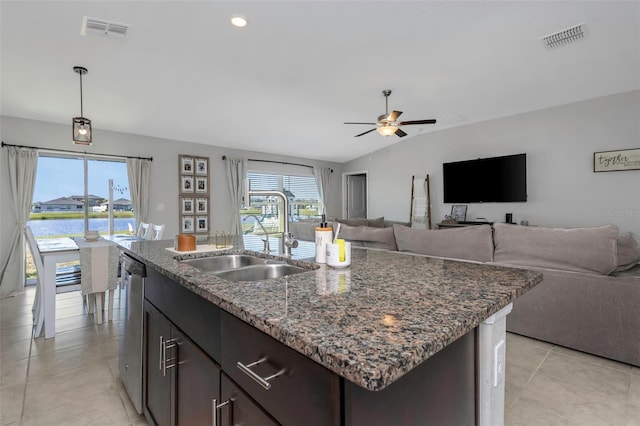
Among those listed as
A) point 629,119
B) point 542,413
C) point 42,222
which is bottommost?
point 542,413

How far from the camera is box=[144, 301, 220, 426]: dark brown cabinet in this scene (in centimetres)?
101

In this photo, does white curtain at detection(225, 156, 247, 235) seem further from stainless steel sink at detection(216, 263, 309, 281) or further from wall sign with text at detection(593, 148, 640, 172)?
wall sign with text at detection(593, 148, 640, 172)

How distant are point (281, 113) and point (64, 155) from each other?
336 centimetres

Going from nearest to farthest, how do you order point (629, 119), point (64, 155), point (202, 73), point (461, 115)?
point (202, 73) < point (629, 119) < point (64, 155) < point (461, 115)

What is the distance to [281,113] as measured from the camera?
195 inches

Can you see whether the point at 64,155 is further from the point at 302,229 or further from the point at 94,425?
the point at 94,425

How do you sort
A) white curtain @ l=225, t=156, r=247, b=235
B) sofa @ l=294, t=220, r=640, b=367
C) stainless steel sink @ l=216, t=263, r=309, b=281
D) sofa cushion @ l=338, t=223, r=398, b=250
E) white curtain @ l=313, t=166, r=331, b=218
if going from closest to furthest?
stainless steel sink @ l=216, t=263, r=309, b=281 < sofa @ l=294, t=220, r=640, b=367 < sofa cushion @ l=338, t=223, r=398, b=250 < white curtain @ l=225, t=156, r=247, b=235 < white curtain @ l=313, t=166, r=331, b=218

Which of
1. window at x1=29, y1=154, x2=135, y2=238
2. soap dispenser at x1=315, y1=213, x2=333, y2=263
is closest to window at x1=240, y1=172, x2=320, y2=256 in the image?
window at x1=29, y1=154, x2=135, y2=238

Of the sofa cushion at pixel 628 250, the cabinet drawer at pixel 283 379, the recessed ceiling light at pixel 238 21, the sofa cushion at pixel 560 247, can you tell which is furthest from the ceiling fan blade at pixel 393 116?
the cabinet drawer at pixel 283 379

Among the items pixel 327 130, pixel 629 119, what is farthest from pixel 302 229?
pixel 629 119

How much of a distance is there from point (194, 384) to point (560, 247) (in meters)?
2.72

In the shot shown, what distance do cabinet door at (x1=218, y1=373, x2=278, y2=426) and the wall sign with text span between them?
5.83 m

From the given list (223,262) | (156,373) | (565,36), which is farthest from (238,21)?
(565,36)

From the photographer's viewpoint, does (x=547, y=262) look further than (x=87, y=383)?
Yes
